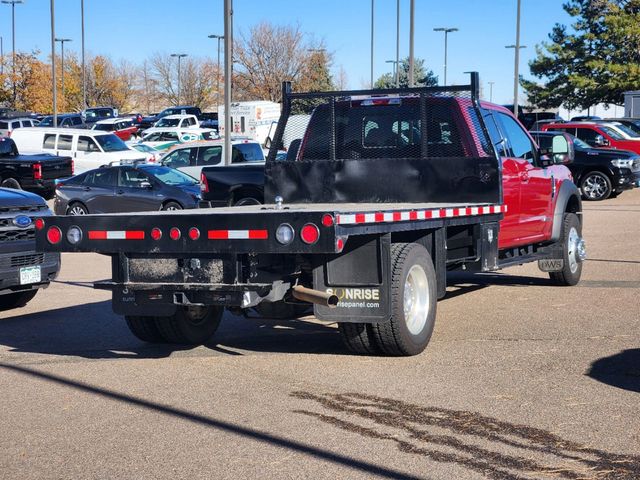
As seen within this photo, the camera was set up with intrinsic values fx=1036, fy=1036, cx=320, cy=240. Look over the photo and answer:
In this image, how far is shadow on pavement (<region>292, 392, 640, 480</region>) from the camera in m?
5.31

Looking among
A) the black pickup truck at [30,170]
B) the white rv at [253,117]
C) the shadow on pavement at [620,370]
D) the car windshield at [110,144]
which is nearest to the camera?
the shadow on pavement at [620,370]

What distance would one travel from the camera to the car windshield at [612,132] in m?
31.2

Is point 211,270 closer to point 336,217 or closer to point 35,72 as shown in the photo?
point 336,217

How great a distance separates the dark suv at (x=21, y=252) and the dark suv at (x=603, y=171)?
18.8m

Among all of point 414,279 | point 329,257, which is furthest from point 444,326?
point 329,257

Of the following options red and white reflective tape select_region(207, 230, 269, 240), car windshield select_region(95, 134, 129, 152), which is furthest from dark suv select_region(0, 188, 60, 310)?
car windshield select_region(95, 134, 129, 152)

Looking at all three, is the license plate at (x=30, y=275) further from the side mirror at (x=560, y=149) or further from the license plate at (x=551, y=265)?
the side mirror at (x=560, y=149)

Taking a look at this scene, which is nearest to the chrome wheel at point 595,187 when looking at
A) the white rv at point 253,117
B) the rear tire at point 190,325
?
the rear tire at point 190,325

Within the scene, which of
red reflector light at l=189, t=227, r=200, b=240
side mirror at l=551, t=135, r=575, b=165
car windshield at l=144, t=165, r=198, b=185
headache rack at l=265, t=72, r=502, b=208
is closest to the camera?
red reflector light at l=189, t=227, r=200, b=240

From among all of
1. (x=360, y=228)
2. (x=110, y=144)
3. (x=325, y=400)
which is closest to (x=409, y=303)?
(x=360, y=228)

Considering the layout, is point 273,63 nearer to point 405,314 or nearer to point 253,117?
point 253,117

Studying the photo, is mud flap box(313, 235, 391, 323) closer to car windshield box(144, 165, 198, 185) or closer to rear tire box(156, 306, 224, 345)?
rear tire box(156, 306, 224, 345)

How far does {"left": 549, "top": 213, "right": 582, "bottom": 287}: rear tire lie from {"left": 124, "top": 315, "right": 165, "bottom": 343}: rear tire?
17.1ft

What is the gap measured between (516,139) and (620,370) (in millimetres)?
4202
